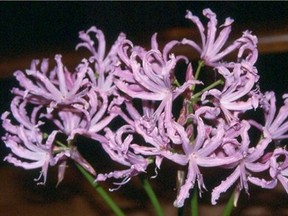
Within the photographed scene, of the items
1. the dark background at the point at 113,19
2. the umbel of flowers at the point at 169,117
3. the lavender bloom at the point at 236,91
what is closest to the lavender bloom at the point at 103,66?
the umbel of flowers at the point at 169,117

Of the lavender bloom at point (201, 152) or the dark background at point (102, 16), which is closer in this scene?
the lavender bloom at point (201, 152)

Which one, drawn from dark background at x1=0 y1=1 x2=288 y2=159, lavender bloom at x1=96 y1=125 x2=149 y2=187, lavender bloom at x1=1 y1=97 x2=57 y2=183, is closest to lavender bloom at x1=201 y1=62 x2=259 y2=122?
lavender bloom at x1=96 y1=125 x2=149 y2=187

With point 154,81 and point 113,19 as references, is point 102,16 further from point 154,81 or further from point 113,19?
point 154,81

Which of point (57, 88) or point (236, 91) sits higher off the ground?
point (57, 88)

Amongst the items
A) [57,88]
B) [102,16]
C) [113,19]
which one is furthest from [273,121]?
[102,16]

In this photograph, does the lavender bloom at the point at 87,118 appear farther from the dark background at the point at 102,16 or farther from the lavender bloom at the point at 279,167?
the dark background at the point at 102,16

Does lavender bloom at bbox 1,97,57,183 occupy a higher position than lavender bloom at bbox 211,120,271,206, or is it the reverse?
lavender bloom at bbox 1,97,57,183

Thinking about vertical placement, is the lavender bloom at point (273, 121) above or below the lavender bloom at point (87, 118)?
below

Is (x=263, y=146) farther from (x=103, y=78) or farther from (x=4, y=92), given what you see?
(x=4, y=92)

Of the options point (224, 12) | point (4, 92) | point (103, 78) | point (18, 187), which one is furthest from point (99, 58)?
point (224, 12)

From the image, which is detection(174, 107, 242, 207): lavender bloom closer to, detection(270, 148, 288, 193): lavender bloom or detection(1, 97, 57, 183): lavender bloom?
detection(270, 148, 288, 193): lavender bloom

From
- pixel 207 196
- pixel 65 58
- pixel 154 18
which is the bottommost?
pixel 207 196
